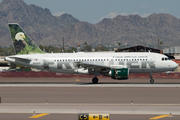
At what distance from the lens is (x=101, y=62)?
4228 cm

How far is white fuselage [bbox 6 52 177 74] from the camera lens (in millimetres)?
41625

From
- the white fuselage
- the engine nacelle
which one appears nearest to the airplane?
the white fuselage

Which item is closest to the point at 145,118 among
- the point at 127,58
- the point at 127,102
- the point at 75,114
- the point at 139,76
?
the point at 75,114

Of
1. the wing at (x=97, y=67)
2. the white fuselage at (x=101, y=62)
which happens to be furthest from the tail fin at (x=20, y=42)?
the wing at (x=97, y=67)

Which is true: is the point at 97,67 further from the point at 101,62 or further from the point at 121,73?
the point at 121,73

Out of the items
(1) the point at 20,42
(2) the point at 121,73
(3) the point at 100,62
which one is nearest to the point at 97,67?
(3) the point at 100,62

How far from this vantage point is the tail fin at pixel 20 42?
45.8m

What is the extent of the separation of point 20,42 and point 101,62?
1412cm

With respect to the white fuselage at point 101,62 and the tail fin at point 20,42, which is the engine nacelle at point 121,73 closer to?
the white fuselage at point 101,62

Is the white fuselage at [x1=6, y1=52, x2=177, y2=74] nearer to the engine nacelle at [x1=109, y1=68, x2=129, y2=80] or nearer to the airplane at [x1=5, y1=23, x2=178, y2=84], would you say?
the airplane at [x1=5, y1=23, x2=178, y2=84]

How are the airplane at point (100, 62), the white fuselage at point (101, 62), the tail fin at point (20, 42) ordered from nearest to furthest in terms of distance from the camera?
the airplane at point (100, 62) → the white fuselage at point (101, 62) → the tail fin at point (20, 42)

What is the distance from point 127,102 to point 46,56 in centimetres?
2240

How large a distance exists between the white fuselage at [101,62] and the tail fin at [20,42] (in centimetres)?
229

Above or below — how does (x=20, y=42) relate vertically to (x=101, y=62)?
above
